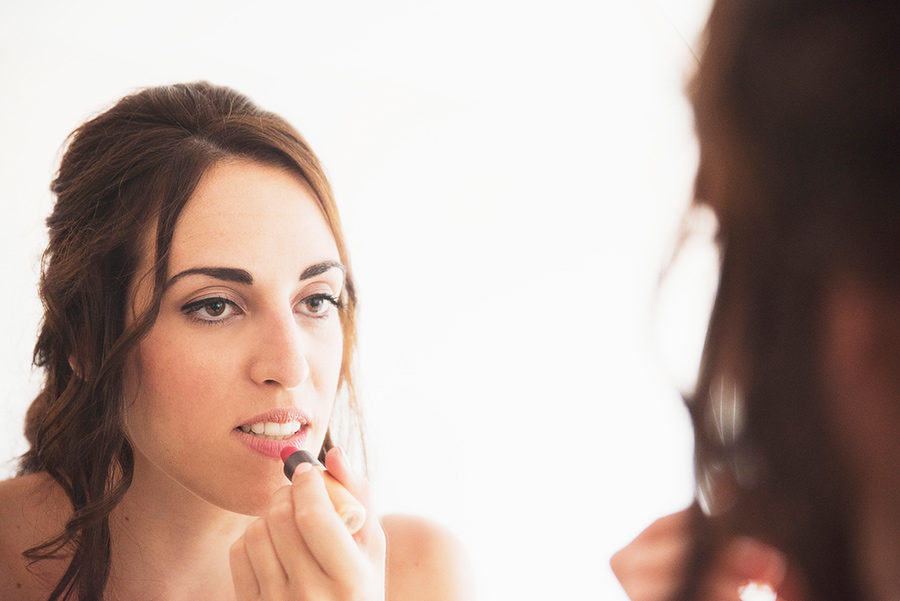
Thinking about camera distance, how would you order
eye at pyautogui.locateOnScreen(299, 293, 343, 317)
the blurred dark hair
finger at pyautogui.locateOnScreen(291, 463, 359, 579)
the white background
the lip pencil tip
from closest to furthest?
the blurred dark hair, finger at pyautogui.locateOnScreen(291, 463, 359, 579), the lip pencil tip, eye at pyautogui.locateOnScreen(299, 293, 343, 317), the white background

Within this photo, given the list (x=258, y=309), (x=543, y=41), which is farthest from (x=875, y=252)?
(x=543, y=41)

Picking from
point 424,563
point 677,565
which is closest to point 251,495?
point 424,563

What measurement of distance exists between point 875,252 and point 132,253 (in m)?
0.85

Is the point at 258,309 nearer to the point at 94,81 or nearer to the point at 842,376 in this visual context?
the point at 842,376

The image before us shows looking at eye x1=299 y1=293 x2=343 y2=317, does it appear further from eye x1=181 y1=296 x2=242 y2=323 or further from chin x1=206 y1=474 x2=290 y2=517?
chin x1=206 y1=474 x2=290 y2=517

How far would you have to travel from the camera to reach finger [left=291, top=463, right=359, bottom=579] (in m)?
0.71

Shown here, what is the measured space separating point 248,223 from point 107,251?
0.18 m

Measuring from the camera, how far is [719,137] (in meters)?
0.36

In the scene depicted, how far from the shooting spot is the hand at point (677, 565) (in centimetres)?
39

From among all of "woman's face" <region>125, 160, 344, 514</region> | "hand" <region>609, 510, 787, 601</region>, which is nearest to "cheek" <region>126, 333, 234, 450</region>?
"woman's face" <region>125, 160, 344, 514</region>

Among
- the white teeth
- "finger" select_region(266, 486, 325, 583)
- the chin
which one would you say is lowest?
"finger" select_region(266, 486, 325, 583)

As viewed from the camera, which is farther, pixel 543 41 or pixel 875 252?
pixel 543 41

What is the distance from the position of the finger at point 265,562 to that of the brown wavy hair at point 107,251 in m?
0.31

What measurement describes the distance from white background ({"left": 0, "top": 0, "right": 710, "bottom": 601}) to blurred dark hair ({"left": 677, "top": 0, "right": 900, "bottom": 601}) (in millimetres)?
1474
